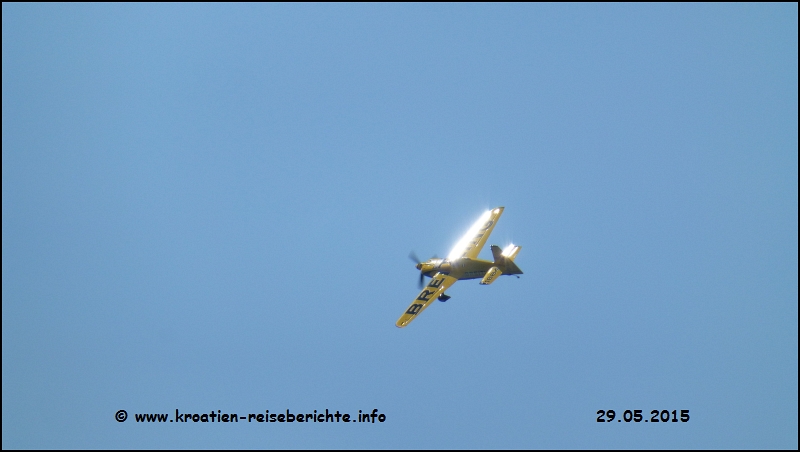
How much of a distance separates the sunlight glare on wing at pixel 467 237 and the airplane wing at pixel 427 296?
2547 millimetres

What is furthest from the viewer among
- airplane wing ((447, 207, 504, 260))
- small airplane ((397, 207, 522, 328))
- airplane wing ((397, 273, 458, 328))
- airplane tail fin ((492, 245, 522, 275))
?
airplane wing ((447, 207, 504, 260))

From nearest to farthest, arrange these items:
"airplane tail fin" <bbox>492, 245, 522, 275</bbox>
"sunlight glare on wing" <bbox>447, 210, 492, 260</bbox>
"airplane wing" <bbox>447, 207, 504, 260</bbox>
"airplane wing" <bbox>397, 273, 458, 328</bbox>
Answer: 1. "airplane wing" <bbox>397, 273, 458, 328</bbox>
2. "airplane tail fin" <bbox>492, 245, 522, 275</bbox>
3. "airplane wing" <bbox>447, 207, 504, 260</bbox>
4. "sunlight glare on wing" <bbox>447, 210, 492, 260</bbox>

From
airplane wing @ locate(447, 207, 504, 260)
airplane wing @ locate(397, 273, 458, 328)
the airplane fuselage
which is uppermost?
airplane wing @ locate(447, 207, 504, 260)

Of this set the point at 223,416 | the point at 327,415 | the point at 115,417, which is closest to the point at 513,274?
the point at 327,415

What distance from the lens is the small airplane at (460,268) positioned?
40.9 meters

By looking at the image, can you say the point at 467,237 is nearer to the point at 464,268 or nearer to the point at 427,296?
the point at 464,268

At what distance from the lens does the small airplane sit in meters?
40.9

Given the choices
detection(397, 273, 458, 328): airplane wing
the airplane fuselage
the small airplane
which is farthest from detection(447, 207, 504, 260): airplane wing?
detection(397, 273, 458, 328): airplane wing

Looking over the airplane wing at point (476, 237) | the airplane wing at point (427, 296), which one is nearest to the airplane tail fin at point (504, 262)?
the airplane wing at point (476, 237)

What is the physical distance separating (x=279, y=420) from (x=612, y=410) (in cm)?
1811

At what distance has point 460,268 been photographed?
43.2 m

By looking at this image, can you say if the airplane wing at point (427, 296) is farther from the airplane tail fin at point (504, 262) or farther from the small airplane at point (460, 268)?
the airplane tail fin at point (504, 262)

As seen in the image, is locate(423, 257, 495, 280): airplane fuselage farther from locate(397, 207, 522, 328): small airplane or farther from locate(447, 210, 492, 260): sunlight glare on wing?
locate(447, 210, 492, 260): sunlight glare on wing

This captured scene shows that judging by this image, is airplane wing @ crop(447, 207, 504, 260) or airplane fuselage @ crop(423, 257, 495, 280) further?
airplane wing @ crop(447, 207, 504, 260)
